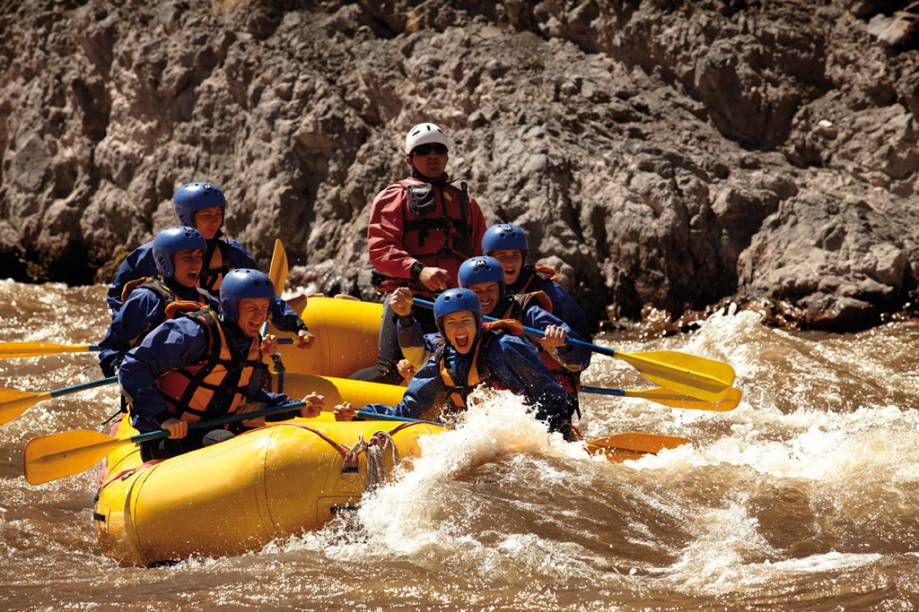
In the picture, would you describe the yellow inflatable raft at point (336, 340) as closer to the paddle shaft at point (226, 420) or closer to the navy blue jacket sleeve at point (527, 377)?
the paddle shaft at point (226, 420)

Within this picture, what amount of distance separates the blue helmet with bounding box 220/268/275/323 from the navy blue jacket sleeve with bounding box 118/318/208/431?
17 cm

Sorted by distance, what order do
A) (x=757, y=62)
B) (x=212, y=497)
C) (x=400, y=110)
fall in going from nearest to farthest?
(x=212, y=497)
(x=757, y=62)
(x=400, y=110)

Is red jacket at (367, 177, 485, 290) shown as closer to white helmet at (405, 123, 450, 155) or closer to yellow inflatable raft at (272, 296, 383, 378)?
white helmet at (405, 123, 450, 155)

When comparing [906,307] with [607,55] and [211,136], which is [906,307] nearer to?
[607,55]

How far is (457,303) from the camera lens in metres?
5.63

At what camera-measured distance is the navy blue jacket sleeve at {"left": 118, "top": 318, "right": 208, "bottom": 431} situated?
5195 millimetres

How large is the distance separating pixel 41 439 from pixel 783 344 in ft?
19.3

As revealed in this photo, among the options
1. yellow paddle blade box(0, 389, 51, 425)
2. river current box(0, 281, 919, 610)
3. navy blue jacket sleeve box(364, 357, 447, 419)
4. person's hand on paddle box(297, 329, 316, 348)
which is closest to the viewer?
river current box(0, 281, 919, 610)

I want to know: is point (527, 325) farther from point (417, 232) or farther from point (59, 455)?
point (59, 455)

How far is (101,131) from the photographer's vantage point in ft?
45.5

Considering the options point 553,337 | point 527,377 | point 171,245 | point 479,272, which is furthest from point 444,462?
point 171,245

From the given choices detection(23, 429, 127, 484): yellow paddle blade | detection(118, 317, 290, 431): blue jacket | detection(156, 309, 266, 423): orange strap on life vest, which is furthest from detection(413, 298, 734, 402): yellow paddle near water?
detection(23, 429, 127, 484): yellow paddle blade

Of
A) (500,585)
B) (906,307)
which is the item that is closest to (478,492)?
(500,585)

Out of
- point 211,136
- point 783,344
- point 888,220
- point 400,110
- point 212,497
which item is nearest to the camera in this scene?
point 212,497
